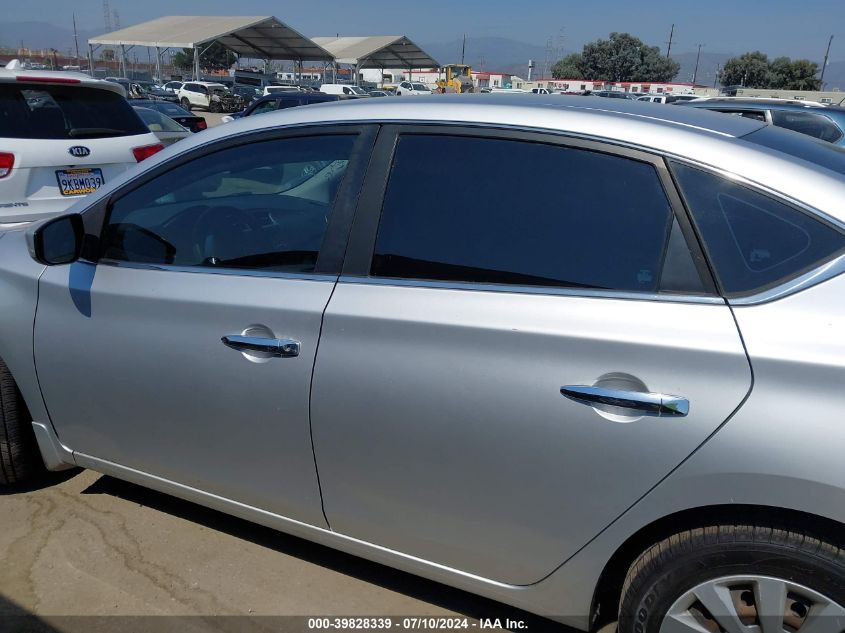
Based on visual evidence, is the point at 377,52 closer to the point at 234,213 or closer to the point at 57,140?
the point at 57,140

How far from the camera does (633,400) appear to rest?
1643 mm

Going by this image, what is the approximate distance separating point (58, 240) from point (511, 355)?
71.1 inches

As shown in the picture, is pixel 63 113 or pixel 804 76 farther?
pixel 804 76

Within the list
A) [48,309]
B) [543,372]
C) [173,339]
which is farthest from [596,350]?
[48,309]

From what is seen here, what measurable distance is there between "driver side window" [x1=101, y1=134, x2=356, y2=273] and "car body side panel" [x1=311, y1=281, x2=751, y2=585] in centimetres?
38

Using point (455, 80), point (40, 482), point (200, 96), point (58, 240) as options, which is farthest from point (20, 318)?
point (455, 80)

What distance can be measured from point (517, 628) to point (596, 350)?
118cm

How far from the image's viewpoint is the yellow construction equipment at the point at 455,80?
1636 inches

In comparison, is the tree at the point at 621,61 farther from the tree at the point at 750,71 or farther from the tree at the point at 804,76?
the tree at the point at 804,76

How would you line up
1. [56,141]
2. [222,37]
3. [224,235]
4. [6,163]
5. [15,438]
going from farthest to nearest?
1. [222,37]
2. [56,141]
3. [6,163]
4. [15,438]
5. [224,235]

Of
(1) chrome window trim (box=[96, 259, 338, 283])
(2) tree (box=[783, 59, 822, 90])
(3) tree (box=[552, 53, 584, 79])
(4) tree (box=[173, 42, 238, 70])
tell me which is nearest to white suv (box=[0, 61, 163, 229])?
(1) chrome window trim (box=[96, 259, 338, 283])

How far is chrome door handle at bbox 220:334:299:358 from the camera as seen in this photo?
2.04m

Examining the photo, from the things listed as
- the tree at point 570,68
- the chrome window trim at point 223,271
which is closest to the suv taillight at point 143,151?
the chrome window trim at point 223,271

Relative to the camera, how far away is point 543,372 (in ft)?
5.71
